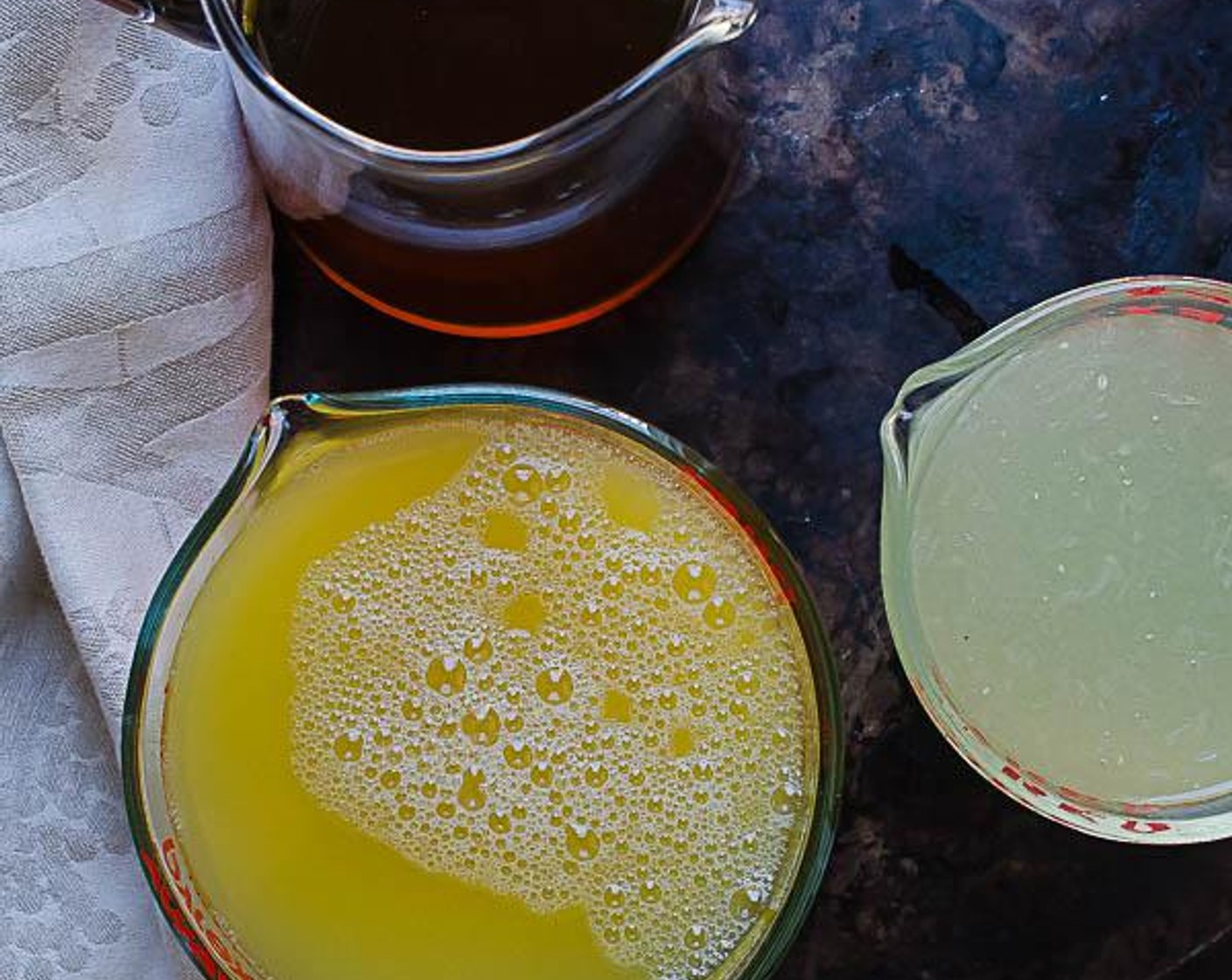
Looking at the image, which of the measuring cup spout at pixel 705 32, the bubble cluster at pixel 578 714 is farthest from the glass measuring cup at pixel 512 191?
the bubble cluster at pixel 578 714

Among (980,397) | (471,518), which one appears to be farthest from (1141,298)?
(471,518)

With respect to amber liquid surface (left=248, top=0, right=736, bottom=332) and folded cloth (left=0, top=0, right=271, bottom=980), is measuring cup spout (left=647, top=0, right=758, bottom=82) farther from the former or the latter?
folded cloth (left=0, top=0, right=271, bottom=980)

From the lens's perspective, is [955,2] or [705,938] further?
[955,2]

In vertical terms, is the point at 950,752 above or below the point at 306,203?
below

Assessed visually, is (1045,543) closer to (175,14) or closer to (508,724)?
(508,724)

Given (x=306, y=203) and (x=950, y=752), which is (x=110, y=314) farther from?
(x=950, y=752)

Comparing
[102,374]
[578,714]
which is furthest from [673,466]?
[102,374]

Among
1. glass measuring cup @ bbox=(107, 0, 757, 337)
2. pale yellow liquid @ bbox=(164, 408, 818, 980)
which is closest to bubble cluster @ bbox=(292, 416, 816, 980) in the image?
pale yellow liquid @ bbox=(164, 408, 818, 980)
